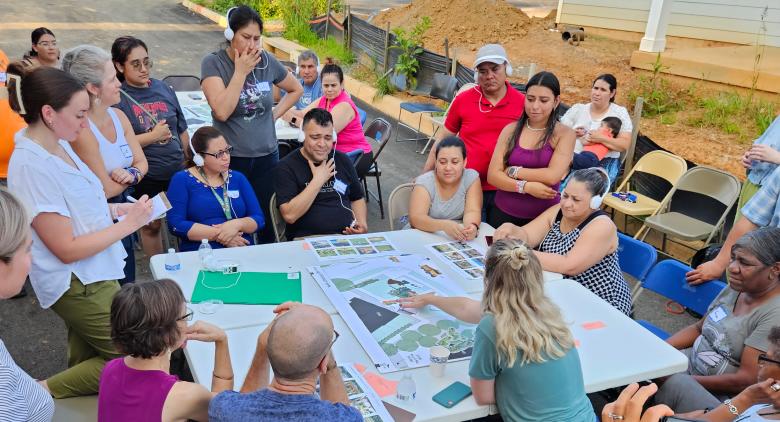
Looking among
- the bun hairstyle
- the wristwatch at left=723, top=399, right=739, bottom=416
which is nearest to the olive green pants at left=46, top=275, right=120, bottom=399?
the bun hairstyle

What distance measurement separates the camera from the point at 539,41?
10.6 meters

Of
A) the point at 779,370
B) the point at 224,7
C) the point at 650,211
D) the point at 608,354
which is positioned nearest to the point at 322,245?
the point at 608,354

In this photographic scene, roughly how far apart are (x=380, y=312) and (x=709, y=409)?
1.50m

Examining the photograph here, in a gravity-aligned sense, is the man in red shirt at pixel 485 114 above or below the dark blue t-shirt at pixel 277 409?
above

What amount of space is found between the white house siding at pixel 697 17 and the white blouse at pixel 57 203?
9.74m

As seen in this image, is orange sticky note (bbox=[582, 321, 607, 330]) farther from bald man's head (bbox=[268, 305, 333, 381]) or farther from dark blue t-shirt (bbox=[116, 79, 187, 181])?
dark blue t-shirt (bbox=[116, 79, 187, 181])

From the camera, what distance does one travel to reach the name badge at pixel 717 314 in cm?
279

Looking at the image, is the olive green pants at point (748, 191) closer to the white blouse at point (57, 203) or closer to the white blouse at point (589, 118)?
the white blouse at point (589, 118)

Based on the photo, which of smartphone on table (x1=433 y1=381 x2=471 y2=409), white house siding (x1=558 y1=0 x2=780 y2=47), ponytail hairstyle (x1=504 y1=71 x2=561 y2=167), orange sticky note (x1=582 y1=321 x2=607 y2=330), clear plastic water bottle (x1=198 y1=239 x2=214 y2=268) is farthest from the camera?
white house siding (x1=558 y1=0 x2=780 y2=47)

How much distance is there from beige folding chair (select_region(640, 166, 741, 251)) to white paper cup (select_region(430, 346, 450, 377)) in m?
3.17

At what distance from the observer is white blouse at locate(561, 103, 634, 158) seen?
17.3 feet

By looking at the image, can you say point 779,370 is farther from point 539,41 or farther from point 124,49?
point 539,41

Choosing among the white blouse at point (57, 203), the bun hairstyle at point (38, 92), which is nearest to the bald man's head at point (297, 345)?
the white blouse at point (57, 203)

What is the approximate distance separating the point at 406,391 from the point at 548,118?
215 cm
